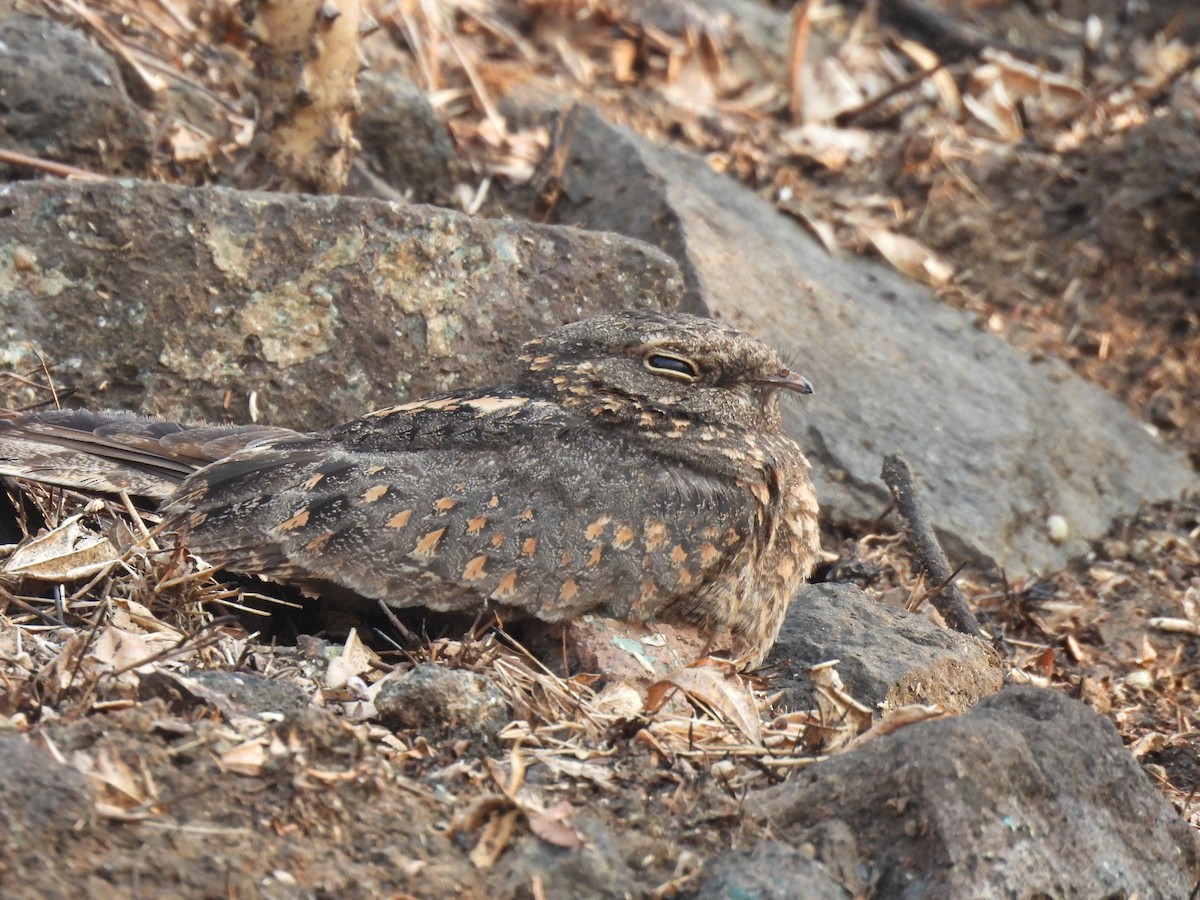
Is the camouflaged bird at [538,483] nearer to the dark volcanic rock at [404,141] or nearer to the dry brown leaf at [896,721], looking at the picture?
the dry brown leaf at [896,721]

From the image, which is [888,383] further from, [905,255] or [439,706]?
[439,706]

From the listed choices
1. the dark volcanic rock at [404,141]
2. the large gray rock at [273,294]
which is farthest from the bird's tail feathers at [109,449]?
the dark volcanic rock at [404,141]

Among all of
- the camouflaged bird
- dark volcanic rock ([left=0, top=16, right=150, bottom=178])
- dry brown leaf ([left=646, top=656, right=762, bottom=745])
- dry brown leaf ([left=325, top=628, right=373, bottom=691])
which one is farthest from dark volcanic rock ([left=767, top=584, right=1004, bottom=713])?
dark volcanic rock ([left=0, top=16, right=150, bottom=178])

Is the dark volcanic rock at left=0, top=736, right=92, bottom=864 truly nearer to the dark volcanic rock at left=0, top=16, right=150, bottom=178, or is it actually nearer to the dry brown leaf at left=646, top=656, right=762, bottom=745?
the dry brown leaf at left=646, top=656, right=762, bottom=745

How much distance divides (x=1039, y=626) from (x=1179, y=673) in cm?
46

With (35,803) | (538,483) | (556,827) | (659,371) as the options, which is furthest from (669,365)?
(35,803)

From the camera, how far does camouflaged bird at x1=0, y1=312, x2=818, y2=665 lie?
12.3 feet

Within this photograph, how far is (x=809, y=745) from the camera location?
10.8ft

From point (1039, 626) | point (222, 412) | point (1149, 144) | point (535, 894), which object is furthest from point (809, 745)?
point (1149, 144)

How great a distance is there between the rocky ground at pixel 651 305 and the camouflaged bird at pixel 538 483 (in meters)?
0.14

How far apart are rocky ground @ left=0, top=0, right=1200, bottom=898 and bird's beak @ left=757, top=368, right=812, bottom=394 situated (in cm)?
67

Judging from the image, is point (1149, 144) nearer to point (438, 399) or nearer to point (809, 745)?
point (438, 399)

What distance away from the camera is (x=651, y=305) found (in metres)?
5.14

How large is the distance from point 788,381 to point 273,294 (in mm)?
1736
